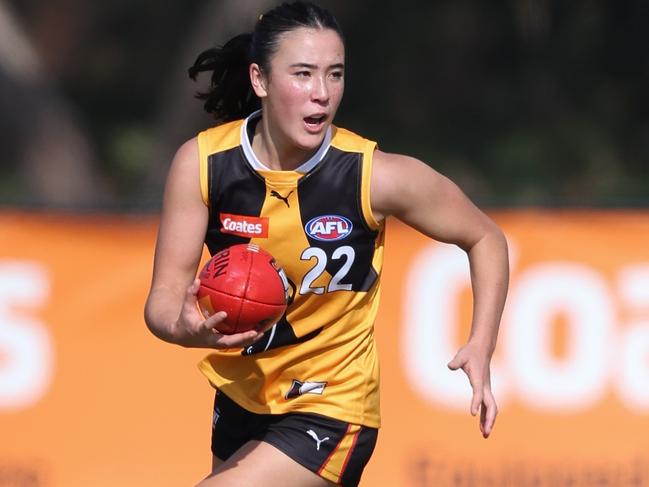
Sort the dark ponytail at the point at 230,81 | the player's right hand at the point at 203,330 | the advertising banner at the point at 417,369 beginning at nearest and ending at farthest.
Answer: the player's right hand at the point at 203,330
the dark ponytail at the point at 230,81
the advertising banner at the point at 417,369

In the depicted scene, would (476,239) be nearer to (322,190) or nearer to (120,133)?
(322,190)

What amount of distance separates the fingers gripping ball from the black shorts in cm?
51

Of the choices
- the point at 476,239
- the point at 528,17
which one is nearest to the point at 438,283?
the point at 476,239

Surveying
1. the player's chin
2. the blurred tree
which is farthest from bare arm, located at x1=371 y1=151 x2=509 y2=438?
the blurred tree

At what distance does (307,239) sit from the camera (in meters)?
4.55

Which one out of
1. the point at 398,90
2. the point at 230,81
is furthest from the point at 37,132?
the point at 230,81

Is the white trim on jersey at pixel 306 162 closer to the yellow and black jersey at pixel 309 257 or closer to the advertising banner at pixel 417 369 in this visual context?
the yellow and black jersey at pixel 309 257

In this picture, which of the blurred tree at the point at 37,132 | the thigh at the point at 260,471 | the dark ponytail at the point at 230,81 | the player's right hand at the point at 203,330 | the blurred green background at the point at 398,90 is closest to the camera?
the player's right hand at the point at 203,330

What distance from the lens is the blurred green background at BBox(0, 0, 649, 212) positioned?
14.7 meters

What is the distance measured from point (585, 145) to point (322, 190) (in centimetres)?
1160

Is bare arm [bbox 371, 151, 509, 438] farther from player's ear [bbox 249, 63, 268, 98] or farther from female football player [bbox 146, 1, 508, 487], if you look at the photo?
player's ear [bbox 249, 63, 268, 98]

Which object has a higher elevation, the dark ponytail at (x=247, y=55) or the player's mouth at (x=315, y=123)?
the dark ponytail at (x=247, y=55)

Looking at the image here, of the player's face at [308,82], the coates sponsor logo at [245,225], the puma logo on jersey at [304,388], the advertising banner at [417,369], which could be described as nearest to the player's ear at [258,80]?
the player's face at [308,82]

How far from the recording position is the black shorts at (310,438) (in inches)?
181
